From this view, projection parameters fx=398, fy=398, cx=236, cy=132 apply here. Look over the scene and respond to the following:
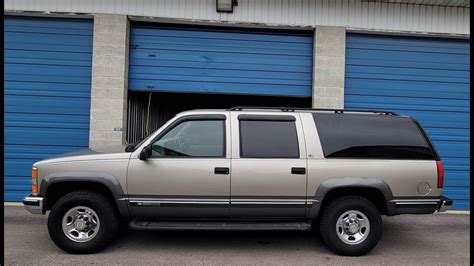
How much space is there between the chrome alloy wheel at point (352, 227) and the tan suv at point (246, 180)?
13 mm

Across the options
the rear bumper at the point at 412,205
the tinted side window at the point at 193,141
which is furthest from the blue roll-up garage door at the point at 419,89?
the tinted side window at the point at 193,141

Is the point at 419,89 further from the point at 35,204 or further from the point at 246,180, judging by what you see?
the point at 35,204

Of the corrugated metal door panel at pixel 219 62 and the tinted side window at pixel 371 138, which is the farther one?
the corrugated metal door panel at pixel 219 62

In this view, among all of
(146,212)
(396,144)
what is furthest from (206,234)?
(396,144)

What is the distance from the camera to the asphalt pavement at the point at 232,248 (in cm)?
484

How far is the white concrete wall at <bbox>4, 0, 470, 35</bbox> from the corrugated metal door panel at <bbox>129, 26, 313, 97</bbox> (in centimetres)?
37

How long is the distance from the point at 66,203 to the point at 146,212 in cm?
97

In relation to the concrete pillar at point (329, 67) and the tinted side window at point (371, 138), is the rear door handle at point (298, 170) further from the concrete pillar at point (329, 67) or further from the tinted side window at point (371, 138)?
the concrete pillar at point (329, 67)

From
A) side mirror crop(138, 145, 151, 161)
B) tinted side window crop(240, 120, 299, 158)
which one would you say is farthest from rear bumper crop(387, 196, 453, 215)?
side mirror crop(138, 145, 151, 161)

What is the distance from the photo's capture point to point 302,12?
330 inches

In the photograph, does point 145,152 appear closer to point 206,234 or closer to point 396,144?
point 206,234

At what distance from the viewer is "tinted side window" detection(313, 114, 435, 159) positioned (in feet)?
16.7

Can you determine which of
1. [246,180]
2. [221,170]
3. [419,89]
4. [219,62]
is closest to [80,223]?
[221,170]

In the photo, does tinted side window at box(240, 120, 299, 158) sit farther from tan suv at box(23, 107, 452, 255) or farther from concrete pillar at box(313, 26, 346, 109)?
concrete pillar at box(313, 26, 346, 109)
